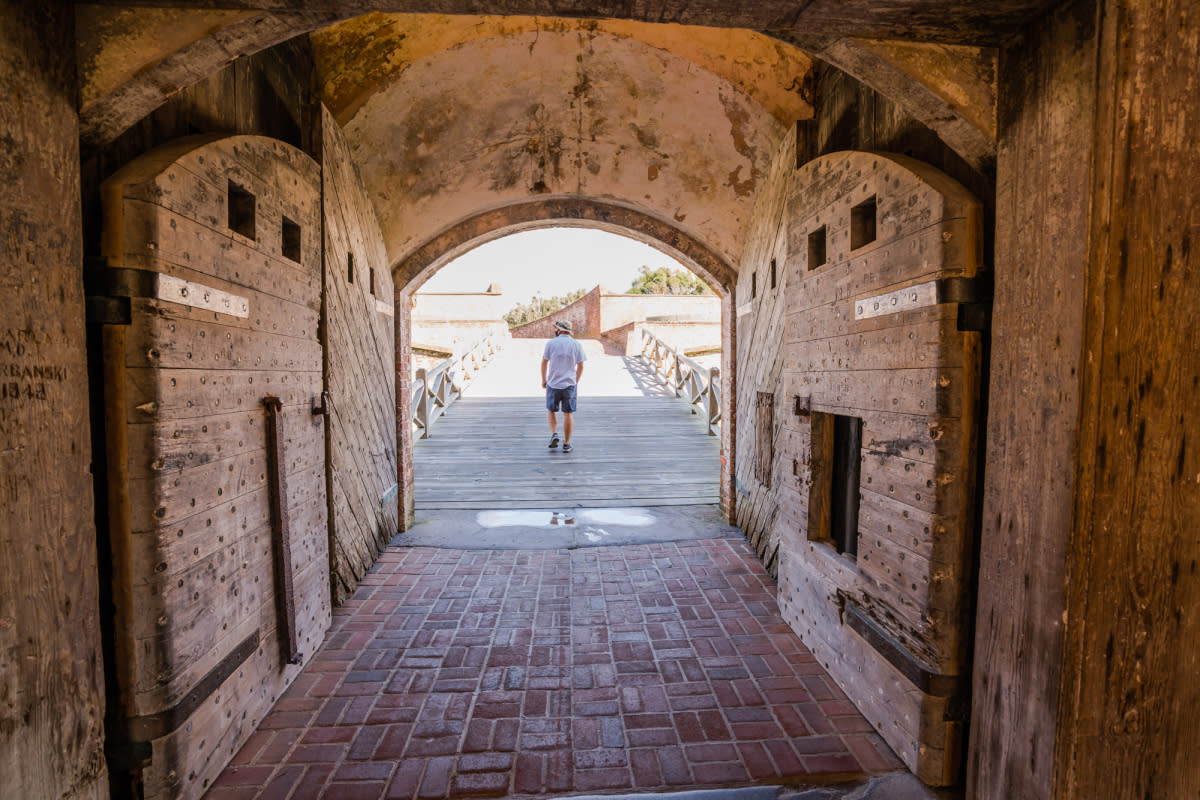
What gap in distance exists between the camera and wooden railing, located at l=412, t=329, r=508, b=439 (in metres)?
9.50

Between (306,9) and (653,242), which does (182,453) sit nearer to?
(306,9)

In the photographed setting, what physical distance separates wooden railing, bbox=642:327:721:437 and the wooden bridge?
23 cm

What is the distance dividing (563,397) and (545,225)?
3289 mm

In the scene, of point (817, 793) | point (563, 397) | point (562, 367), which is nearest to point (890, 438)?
point (817, 793)

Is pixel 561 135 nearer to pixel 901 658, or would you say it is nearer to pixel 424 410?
pixel 901 658

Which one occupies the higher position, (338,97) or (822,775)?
(338,97)

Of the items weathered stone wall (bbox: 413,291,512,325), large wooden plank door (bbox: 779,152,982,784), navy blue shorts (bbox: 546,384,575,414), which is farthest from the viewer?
weathered stone wall (bbox: 413,291,512,325)

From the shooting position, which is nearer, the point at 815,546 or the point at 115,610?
the point at 115,610

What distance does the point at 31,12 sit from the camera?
5.39 ft

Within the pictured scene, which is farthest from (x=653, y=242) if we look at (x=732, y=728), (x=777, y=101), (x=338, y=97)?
(x=732, y=728)

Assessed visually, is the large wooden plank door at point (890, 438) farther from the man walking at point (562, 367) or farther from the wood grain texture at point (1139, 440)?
the man walking at point (562, 367)

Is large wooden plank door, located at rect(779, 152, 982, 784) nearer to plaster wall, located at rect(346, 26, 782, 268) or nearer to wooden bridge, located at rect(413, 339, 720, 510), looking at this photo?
plaster wall, located at rect(346, 26, 782, 268)

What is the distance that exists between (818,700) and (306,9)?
3427 mm

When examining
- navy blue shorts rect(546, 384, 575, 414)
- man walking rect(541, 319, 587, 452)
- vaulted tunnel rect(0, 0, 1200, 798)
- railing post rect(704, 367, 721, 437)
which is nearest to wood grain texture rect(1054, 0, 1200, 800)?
vaulted tunnel rect(0, 0, 1200, 798)
